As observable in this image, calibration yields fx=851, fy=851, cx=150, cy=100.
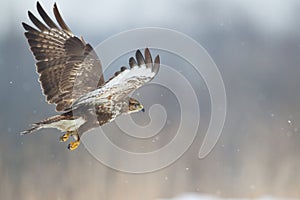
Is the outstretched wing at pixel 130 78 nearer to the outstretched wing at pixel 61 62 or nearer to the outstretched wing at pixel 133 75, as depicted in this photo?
the outstretched wing at pixel 133 75

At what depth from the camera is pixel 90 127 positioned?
6.67m

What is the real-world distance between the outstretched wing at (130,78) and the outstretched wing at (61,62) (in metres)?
0.50

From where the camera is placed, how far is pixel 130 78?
6.40m

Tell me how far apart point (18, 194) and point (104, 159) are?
119 cm

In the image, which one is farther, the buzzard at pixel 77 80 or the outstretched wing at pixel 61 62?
the outstretched wing at pixel 61 62

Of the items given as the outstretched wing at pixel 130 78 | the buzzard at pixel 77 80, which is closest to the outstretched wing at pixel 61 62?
the buzzard at pixel 77 80

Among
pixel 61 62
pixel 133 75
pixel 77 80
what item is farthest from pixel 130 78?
pixel 61 62

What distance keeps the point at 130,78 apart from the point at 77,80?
846mm

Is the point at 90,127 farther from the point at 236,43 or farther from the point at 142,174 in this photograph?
the point at 236,43

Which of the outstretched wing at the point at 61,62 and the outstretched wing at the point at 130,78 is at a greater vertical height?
the outstretched wing at the point at 61,62

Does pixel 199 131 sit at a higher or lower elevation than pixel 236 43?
lower

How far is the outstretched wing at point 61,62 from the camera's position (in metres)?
7.07

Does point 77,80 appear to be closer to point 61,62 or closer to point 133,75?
point 61,62

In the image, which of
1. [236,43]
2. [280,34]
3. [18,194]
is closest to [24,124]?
[18,194]
